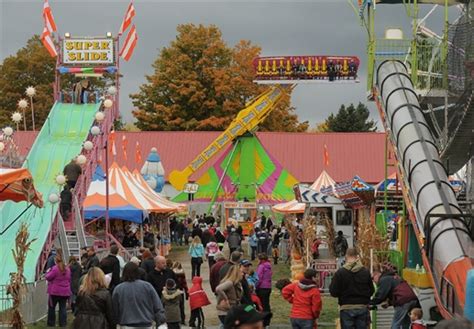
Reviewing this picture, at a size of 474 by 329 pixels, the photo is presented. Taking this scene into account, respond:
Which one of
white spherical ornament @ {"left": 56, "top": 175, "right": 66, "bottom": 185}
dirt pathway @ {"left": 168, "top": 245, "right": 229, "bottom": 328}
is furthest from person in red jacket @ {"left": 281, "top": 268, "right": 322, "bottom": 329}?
white spherical ornament @ {"left": 56, "top": 175, "right": 66, "bottom": 185}

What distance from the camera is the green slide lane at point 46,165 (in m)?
25.1

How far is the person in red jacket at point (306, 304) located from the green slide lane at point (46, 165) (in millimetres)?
9076

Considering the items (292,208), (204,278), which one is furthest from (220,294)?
(292,208)

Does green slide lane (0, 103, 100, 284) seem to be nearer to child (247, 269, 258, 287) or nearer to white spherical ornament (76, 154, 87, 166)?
white spherical ornament (76, 154, 87, 166)

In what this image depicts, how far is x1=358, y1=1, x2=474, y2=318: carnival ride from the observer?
16172mm

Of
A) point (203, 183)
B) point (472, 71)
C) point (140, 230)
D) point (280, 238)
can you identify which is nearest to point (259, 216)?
point (203, 183)

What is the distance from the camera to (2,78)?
8525 cm

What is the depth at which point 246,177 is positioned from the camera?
59.1 meters

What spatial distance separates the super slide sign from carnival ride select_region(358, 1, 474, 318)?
1391cm

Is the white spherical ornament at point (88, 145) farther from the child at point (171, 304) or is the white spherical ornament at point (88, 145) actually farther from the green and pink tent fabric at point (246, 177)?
the green and pink tent fabric at point (246, 177)

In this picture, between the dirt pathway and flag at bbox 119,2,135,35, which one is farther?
flag at bbox 119,2,135,35

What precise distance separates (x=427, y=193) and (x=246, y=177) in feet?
134

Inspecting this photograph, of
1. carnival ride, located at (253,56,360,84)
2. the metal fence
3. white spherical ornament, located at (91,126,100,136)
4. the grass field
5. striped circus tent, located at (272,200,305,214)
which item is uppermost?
carnival ride, located at (253,56,360,84)

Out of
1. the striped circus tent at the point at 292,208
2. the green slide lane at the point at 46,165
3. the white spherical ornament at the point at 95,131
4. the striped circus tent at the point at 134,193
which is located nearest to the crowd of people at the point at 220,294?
the green slide lane at the point at 46,165
